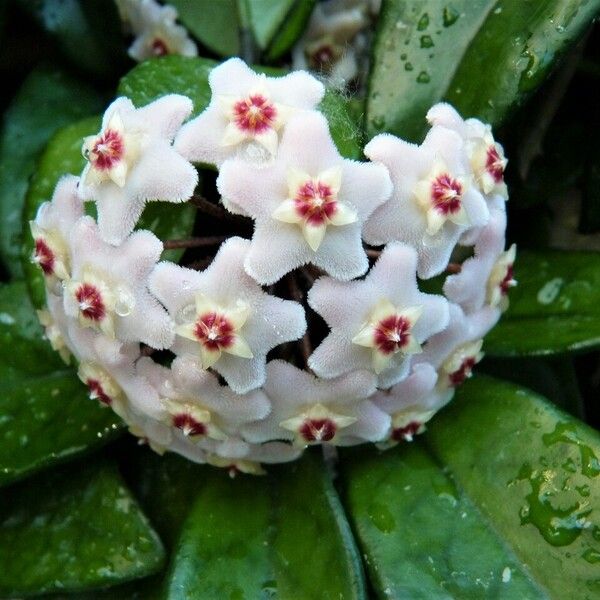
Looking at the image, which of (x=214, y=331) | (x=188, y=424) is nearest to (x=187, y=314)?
(x=214, y=331)

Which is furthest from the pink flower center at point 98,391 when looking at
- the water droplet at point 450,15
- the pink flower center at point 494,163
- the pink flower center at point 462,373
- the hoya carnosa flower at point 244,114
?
the water droplet at point 450,15

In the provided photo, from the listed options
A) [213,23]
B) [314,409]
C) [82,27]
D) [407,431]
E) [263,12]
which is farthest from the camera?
[82,27]

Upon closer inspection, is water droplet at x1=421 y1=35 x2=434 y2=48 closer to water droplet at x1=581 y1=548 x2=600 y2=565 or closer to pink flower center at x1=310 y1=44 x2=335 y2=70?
pink flower center at x1=310 y1=44 x2=335 y2=70

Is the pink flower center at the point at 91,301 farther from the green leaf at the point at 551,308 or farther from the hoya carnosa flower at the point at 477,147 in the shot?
the green leaf at the point at 551,308

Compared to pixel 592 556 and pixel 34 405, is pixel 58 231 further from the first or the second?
pixel 592 556

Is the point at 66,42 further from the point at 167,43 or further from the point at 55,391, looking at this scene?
the point at 55,391

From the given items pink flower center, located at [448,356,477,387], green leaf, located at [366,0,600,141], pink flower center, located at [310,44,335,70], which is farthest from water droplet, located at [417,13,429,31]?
pink flower center, located at [448,356,477,387]

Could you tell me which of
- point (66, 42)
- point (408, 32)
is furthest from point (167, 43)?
point (408, 32)
